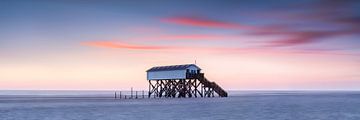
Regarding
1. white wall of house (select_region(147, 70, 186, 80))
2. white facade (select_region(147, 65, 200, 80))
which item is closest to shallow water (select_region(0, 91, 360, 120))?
white facade (select_region(147, 65, 200, 80))

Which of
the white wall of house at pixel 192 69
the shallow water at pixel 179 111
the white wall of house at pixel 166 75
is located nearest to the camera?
the shallow water at pixel 179 111

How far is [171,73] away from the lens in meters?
80.7

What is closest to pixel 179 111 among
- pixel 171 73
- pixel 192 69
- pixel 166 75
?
pixel 192 69

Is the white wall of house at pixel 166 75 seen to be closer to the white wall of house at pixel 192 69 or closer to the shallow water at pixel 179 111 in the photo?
the white wall of house at pixel 192 69

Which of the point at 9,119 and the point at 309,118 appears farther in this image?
the point at 309,118

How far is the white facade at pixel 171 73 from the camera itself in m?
78.3

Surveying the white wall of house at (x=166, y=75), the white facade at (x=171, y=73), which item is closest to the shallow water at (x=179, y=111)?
the white facade at (x=171, y=73)

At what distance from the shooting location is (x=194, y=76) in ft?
257

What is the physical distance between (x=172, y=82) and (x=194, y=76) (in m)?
6.21

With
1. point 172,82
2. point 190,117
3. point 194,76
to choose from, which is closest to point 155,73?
point 172,82

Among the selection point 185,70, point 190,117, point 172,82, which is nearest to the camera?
point 190,117

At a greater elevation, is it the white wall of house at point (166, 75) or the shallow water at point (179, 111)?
the white wall of house at point (166, 75)

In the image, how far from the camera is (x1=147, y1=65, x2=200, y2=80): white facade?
78312 millimetres

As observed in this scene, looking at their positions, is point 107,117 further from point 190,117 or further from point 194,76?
point 194,76
